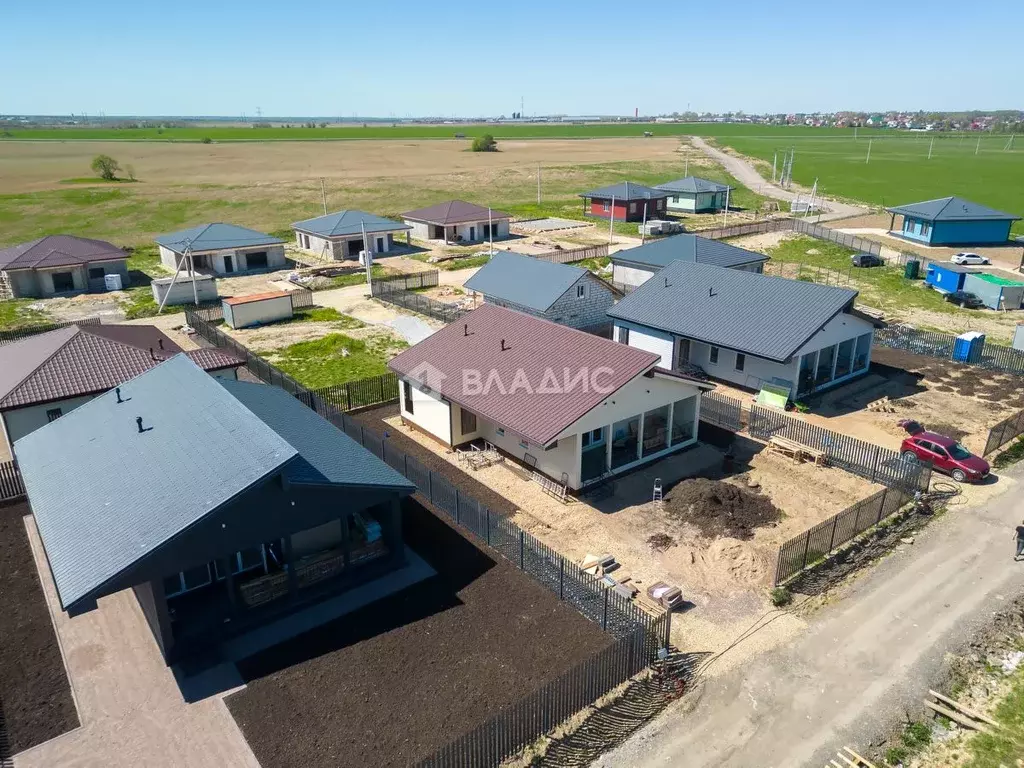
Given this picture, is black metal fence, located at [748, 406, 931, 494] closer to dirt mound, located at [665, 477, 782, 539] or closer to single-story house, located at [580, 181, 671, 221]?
dirt mound, located at [665, 477, 782, 539]

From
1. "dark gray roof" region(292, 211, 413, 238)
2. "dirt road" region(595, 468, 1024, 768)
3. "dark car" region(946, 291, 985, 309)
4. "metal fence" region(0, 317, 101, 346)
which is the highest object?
"dark gray roof" region(292, 211, 413, 238)

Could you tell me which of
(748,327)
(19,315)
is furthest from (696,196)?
(19,315)

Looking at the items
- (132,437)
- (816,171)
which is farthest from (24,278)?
(816,171)

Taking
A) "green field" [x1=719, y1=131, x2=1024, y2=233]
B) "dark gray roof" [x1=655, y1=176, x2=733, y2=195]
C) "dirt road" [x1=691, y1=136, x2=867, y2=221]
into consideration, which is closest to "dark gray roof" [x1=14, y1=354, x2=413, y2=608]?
"dark gray roof" [x1=655, y1=176, x2=733, y2=195]

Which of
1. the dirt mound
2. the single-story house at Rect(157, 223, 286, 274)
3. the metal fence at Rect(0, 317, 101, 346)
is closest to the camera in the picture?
the dirt mound

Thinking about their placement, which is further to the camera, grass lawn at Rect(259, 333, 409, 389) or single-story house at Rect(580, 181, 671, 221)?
single-story house at Rect(580, 181, 671, 221)

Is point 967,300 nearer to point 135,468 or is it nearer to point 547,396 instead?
point 547,396
